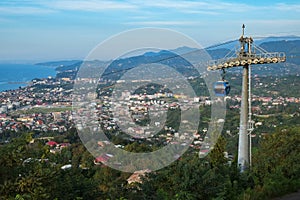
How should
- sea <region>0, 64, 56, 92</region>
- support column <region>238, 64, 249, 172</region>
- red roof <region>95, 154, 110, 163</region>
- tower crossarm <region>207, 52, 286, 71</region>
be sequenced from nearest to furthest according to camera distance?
tower crossarm <region>207, 52, 286, 71</region> < support column <region>238, 64, 249, 172</region> < red roof <region>95, 154, 110, 163</region> < sea <region>0, 64, 56, 92</region>

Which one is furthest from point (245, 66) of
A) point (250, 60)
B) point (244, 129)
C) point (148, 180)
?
point (148, 180)

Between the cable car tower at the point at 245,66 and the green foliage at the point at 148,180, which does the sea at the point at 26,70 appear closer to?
the cable car tower at the point at 245,66

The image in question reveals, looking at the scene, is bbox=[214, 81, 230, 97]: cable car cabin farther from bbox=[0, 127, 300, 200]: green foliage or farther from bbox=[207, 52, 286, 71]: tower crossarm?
bbox=[0, 127, 300, 200]: green foliage

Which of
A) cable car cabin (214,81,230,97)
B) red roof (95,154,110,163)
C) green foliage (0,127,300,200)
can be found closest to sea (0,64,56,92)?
red roof (95,154,110,163)

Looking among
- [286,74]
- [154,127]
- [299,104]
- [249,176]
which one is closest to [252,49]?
[249,176]

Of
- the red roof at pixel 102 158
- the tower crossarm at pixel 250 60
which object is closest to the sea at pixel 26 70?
the red roof at pixel 102 158

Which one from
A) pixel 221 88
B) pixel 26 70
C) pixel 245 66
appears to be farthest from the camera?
pixel 26 70

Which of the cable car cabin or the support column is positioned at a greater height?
the cable car cabin

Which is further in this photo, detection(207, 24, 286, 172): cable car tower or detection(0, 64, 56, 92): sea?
detection(0, 64, 56, 92): sea

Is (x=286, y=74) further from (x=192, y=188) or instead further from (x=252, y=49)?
(x=192, y=188)

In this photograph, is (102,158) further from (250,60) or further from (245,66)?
(250,60)
